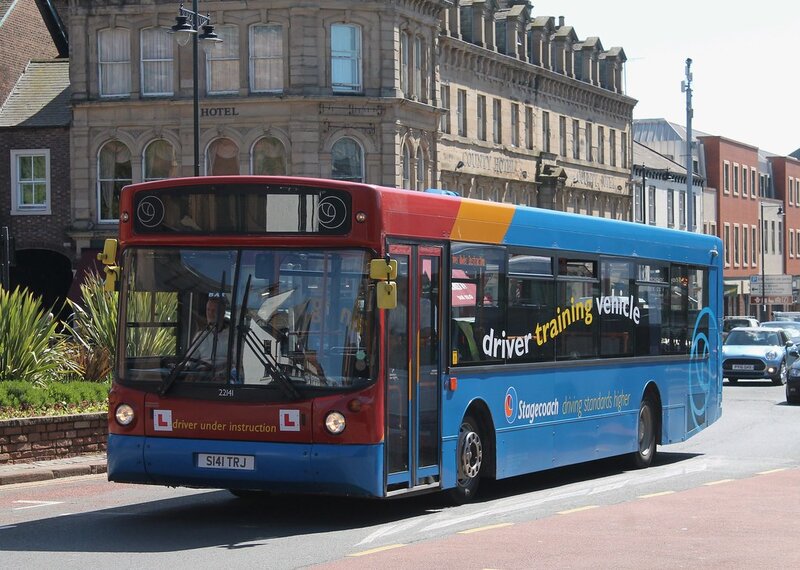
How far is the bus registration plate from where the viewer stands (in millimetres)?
12289

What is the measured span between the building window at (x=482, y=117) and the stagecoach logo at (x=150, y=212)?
45232 mm

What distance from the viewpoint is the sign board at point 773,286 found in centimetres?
9088

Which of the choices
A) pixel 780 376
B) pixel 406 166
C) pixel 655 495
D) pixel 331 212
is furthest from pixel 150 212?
pixel 406 166

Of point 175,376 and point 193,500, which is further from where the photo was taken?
point 193,500

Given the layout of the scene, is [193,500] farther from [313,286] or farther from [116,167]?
[116,167]

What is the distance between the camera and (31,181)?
49.5 meters

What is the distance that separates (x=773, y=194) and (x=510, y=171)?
48.6 m

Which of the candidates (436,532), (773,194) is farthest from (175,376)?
(773,194)

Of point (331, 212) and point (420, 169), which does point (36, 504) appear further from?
point (420, 169)

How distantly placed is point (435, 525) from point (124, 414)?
272 cm

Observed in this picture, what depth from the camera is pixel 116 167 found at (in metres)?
48.7

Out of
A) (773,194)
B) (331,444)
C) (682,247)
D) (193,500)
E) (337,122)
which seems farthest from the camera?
(773,194)

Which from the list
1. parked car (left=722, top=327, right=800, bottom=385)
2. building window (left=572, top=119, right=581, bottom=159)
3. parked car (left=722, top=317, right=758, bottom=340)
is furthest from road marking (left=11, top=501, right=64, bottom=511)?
building window (left=572, top=119, right=581, bottom=159)

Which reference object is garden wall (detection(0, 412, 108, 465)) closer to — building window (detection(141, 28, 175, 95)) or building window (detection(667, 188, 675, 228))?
building window (detection(141, 28, 175, 95))
